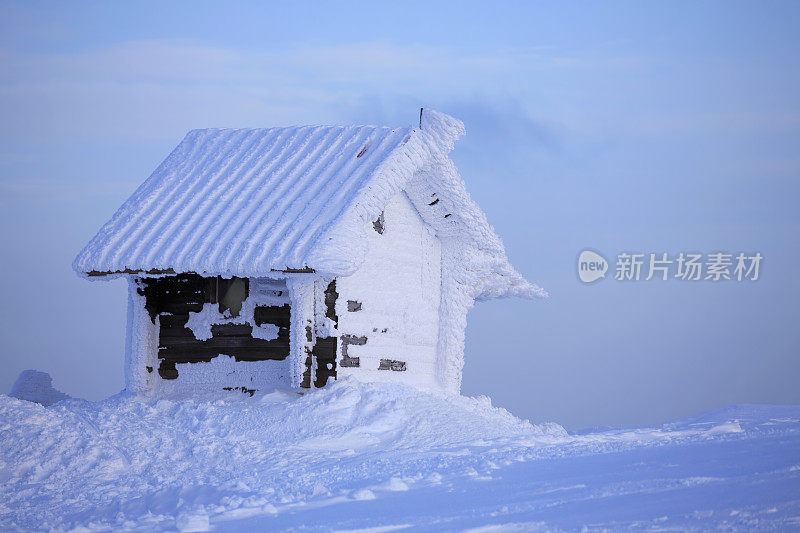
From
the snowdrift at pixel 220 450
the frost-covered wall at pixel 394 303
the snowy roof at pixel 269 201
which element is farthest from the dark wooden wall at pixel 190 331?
the frost-covered wall at pixel 394 303

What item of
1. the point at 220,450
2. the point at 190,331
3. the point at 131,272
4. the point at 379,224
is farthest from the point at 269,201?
the point at 220,450

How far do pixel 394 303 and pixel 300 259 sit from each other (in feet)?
8.20

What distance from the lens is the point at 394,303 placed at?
14.3 meters

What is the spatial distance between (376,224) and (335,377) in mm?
2481

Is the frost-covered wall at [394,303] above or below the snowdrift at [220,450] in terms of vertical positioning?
above

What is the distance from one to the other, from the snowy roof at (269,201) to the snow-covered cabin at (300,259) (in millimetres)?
26

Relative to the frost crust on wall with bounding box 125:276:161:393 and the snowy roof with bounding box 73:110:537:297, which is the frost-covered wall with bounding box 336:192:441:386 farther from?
the frost crust on wall with bounding box 125:276:161:393

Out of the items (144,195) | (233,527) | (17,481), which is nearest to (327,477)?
(233,527)

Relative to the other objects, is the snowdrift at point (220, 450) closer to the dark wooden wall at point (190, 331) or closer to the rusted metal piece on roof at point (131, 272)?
the dark wooden wall at point (190, 331)

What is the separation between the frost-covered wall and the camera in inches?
534

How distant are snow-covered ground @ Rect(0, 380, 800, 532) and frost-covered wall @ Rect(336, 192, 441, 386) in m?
0.91

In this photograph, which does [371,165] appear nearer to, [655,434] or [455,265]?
[455,265]

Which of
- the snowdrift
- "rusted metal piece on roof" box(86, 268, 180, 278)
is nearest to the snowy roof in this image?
"rusted metal piece on roof" box(86, 268, 180, 278)

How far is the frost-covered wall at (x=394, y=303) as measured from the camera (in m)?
13.6
